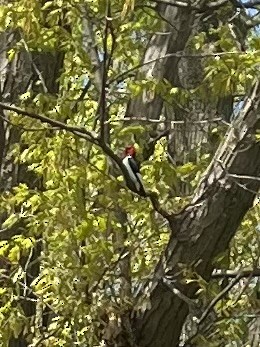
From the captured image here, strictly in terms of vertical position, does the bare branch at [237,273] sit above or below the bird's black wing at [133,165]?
below

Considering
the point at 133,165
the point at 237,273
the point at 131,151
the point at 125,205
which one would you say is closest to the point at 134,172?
the point at 133,165

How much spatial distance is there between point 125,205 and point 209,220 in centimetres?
A: 44

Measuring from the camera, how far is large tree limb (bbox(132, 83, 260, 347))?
12.5 feet

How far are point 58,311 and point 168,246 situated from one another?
671mm

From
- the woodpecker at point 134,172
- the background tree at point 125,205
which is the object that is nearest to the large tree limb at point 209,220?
the background tree at point 125,205

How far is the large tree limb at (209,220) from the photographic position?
3.80 meters

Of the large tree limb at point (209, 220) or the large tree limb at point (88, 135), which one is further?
the large tree limb at point (209, 220)

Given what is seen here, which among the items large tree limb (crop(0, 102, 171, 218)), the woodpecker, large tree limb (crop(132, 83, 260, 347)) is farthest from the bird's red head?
large tree limb (crop(132, 83, 260, 347))

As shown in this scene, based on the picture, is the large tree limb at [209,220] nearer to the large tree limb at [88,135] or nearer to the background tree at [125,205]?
the background tree at [125,205]

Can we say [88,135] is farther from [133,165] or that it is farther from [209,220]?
[209,220]

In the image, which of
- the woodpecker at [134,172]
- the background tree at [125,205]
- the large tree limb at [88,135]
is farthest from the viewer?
the background tree at [125,205]

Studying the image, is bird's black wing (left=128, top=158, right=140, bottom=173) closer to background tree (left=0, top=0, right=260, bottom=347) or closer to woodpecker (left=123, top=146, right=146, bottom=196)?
woodpecker (left=123, top=146, right=146, bottom=196)

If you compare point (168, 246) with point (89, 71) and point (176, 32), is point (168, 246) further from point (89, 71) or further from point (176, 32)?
point (176, 32)

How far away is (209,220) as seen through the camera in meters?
3.86
